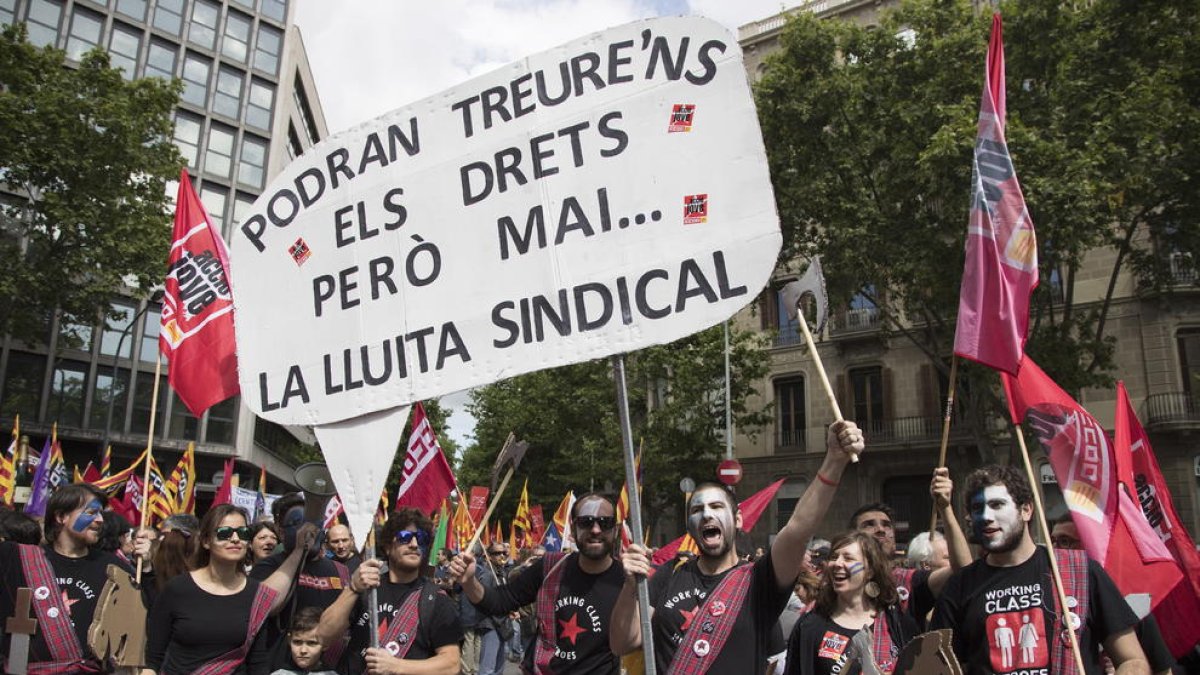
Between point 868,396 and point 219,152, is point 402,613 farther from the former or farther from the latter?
point 219,152

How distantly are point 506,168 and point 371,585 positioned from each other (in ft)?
5.43

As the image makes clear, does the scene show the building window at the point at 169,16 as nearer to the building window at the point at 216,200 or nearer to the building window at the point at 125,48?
the building window at the point at 125,48

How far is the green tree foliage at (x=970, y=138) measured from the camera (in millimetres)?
15977

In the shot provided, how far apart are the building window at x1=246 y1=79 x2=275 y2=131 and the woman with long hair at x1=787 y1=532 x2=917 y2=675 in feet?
119

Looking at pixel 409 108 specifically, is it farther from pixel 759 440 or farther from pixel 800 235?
pixel 759 440

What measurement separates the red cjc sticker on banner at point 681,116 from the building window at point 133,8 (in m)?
35.3

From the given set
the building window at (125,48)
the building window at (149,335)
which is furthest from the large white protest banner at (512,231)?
the building window at (125,48)

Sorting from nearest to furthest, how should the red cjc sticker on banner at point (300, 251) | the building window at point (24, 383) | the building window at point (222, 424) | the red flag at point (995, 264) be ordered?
the red cjc sticker on banner at point (300, 251) → the red flag at point (995, 264) → the building window at point (24, 383) → the building window at point (222, 424)

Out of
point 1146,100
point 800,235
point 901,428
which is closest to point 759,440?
point 901,428

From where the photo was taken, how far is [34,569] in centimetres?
481

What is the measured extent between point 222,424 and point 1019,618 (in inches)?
1342

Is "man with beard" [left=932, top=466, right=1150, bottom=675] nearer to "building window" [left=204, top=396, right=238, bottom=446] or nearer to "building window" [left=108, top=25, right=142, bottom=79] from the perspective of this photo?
"building window" [left=204, top=396, right=238, bottom=446]

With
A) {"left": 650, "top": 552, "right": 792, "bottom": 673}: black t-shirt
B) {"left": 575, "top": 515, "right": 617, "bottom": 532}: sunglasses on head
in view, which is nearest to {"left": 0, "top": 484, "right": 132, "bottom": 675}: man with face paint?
{"left": 575, "top": 515, "right": 617, "bottom": 532}: sunglasses on head

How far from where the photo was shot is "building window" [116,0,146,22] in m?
32.6
